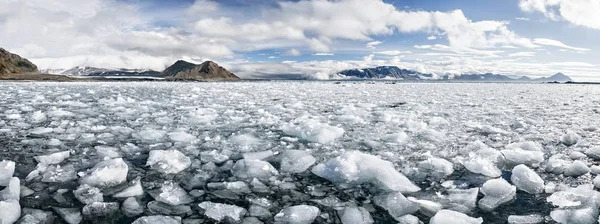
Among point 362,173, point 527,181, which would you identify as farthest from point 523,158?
point 362,173

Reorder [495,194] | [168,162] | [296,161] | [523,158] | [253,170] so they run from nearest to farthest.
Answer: [495,194], [253,170], [168,162], [296,161], [523,158]

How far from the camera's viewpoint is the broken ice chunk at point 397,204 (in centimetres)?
299

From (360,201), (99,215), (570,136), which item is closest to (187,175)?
(99,215)

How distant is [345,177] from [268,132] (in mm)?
2940

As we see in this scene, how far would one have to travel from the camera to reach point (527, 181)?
11.9 ft

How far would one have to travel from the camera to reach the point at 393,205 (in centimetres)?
308

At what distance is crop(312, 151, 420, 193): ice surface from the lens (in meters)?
3.57

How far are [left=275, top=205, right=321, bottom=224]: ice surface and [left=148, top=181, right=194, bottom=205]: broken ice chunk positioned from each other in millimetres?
855

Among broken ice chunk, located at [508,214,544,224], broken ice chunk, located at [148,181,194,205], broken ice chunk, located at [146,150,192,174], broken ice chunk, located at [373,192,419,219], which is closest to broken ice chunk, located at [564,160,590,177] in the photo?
broken ice chunk, located at [508,214,544,224]

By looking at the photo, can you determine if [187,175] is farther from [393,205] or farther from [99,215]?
[393,205]

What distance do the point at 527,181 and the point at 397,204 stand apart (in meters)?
1.53

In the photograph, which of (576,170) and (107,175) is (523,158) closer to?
(576,170)

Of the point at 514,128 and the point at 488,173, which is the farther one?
the point at 514,128

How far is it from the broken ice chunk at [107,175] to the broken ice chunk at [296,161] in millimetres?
1650
